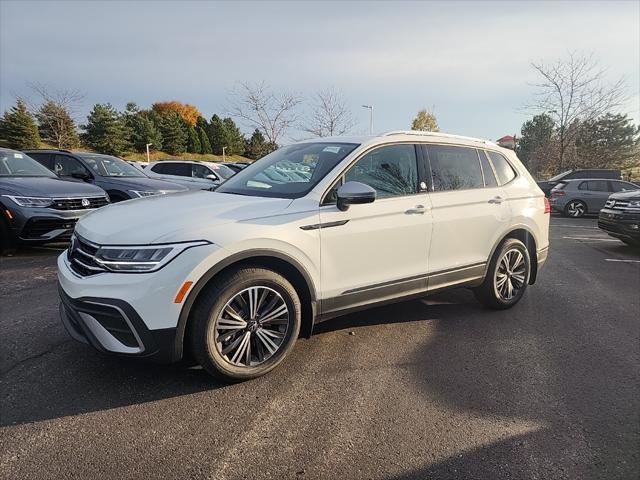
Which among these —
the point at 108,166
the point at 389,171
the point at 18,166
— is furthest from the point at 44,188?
the point at 389,171

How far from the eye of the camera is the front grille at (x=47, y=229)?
6.13m

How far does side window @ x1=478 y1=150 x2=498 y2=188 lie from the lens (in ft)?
14.3

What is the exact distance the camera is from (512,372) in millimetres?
3221

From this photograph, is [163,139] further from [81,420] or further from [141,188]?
[81,420]

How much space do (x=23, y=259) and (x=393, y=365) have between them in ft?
19.4

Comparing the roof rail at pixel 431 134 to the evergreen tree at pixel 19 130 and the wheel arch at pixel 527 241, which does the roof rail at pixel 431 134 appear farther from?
the evergreen tree at pixel 19 130

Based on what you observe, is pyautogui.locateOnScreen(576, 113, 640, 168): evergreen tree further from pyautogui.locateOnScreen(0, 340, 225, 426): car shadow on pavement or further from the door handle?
pyautogui.locateOnScreen(0, 340, 225, 426): car shadow on pavement

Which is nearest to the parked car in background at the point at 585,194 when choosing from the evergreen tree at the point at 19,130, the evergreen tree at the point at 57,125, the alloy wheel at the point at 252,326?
the alloy wheel at the point at 252,326

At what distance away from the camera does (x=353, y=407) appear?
271 centimetres

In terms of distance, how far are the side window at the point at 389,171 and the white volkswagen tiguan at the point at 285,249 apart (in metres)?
0.01

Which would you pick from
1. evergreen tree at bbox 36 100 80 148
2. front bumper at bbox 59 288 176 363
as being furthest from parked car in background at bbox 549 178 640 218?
evergreen tree at bbox 36 100 80 148

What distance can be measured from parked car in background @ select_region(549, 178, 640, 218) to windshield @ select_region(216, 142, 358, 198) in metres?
15.5

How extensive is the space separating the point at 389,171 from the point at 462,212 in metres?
0.88

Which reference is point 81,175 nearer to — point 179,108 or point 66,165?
point 66,165
